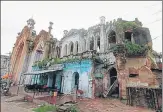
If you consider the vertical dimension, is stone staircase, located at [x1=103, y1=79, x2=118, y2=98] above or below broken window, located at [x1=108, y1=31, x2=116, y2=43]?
below

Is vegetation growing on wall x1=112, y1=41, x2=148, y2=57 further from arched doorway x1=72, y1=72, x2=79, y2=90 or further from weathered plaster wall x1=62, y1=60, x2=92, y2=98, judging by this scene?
arched doorway x1=72, y1=72, x2=79, y2=90

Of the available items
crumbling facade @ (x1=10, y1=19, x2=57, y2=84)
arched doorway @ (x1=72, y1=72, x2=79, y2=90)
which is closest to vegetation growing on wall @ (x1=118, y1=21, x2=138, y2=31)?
arched doorway @ (x1=72, y1=72, x2=79, y2=90)

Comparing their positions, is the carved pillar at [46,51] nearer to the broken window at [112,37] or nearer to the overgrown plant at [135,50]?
the broken window at [112,37]

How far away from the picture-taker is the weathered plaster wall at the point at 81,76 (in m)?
15.7

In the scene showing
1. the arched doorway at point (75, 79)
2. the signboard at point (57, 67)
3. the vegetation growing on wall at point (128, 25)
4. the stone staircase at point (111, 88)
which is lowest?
the stone staircase at point (111, 88)

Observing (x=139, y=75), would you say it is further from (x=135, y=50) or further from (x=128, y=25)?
(x=128, y=25)

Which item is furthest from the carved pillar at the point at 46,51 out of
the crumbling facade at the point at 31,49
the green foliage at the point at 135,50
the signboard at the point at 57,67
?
the green foliage at the point at 135,50

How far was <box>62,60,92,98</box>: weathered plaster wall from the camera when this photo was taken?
15.7m

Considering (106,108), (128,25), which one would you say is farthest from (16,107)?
(128,25)

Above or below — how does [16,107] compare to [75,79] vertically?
below

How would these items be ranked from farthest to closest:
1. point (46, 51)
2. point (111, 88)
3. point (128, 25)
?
point (46, 51), point (128, 25), point (111, 88)

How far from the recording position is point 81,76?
1659cm

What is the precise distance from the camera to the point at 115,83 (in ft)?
53.0

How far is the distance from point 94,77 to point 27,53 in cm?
1712
